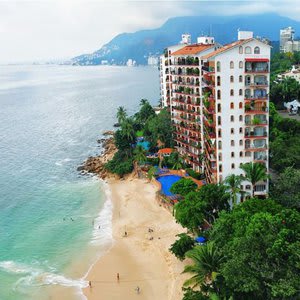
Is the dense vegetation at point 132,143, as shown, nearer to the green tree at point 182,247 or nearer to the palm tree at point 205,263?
the green tree at point 182,247

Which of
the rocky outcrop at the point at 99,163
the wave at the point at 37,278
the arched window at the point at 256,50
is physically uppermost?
the arched window at the point at 256,50

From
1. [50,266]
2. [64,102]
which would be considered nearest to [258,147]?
[50,266]

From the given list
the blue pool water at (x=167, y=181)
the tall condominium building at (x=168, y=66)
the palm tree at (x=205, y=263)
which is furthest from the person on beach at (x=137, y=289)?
the tall condominium building at (x=168, y=66)

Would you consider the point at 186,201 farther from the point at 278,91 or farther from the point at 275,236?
the point at 278,91

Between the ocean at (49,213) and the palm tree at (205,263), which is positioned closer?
the palm tree at (205,263)

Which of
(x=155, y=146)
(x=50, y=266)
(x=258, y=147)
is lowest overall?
(x=50, y=266)

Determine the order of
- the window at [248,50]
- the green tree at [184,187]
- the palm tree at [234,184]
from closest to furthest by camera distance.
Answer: the palm tree at [234,184], the window at [248,50], the green tree at [184,187]
